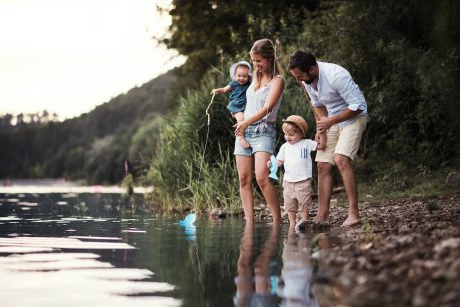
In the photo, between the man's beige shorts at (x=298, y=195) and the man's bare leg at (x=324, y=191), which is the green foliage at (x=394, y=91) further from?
the man's bare leg at (x=324, y=191)

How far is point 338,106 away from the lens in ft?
28.8

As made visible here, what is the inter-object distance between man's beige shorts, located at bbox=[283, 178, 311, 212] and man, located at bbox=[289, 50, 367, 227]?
27cm

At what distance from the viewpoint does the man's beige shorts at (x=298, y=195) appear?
368 inches

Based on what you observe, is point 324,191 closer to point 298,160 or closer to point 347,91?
point 298,160

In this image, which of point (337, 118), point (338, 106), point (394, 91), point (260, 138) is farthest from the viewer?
point (394, 91)

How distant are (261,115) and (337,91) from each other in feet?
2.94

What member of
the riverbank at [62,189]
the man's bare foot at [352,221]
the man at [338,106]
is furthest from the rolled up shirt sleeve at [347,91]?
the riverbank at [62,189]

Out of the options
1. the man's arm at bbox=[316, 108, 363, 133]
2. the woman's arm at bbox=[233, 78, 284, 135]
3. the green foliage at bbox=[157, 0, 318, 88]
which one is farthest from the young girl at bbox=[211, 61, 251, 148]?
the green foliage at bbox=[157, 0, 318, 88]

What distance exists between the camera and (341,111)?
8.77 m

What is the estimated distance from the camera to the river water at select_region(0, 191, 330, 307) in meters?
4.39

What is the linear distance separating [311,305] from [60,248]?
3.43 metres

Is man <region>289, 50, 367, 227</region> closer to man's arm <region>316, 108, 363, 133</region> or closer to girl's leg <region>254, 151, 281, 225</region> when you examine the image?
man's arm <region>316, 108, 363, 133</region>

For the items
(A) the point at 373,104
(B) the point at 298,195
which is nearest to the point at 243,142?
(B) the point at 298,195

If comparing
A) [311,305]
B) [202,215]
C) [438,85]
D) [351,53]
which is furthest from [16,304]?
[351,53]
